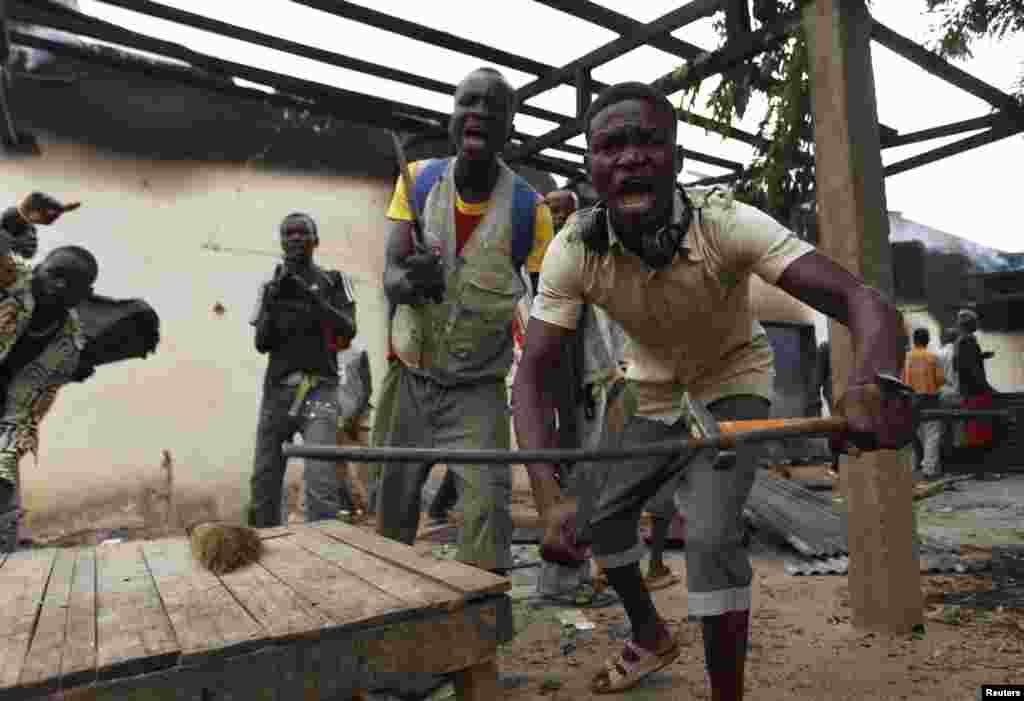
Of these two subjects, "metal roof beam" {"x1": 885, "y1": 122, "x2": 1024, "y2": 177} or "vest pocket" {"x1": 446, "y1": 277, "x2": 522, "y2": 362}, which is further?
"metal roof beam" {"x1": 885, "y1": 122, "x2": 1024, "y2": 177}

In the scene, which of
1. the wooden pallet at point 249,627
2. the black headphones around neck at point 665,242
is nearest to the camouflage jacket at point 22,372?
the wooden pallet at point 249,627

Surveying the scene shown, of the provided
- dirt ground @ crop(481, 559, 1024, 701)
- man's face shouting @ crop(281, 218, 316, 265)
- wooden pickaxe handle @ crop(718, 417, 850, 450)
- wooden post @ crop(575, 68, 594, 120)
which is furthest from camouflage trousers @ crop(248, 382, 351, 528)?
wooden pickaxe handle @ crop(718, 417, 850, 450)

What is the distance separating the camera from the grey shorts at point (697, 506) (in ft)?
6.66

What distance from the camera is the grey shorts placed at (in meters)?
2.03

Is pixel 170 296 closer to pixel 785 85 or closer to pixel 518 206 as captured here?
pixel 518 206

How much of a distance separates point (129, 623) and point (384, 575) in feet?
2.04

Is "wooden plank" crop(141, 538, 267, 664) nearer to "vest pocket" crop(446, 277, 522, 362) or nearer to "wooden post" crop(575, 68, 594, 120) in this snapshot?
"vest pocket" crop(446, 277, 522, 362)

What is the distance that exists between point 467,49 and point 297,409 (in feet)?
9.04

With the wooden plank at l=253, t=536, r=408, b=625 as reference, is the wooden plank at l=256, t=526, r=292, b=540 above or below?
above

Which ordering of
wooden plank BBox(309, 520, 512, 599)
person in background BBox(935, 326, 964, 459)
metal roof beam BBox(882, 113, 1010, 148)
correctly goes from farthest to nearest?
person in background BBox(935, 326, 964, 459), metal roof beam BBox(882, 113, 1010, 148), wooden plank BBox(309, 520, 512, 599)

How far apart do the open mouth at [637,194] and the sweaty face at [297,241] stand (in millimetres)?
2810

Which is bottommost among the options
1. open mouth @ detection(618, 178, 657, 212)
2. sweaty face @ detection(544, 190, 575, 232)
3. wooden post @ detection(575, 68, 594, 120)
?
open mouth @ detection(618, 178, 657, 212)

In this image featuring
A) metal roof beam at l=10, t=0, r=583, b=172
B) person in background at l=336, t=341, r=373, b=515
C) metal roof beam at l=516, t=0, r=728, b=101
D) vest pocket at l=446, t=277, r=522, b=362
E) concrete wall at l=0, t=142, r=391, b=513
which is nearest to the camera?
vest pocket at l=446, t=277, r=522, b=362

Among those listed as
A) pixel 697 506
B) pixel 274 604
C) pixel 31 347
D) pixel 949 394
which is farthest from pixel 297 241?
pixel 949 394
